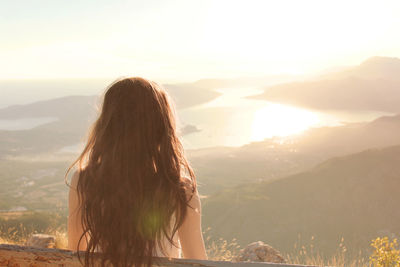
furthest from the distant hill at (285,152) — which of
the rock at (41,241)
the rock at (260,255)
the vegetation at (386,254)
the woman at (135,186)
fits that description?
the woman at (135,186)

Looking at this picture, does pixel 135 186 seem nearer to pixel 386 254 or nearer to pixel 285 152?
pixel 386 254

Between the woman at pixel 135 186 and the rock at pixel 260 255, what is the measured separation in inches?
126

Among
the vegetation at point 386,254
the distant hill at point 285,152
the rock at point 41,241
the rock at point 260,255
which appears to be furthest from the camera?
the distant hill at point 285,152

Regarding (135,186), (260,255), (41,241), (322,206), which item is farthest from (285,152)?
(135,186)

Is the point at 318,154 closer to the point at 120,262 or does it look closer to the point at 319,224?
the point at 319,224

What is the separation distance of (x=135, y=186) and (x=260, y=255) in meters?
3.72

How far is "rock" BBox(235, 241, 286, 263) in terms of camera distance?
4.92m

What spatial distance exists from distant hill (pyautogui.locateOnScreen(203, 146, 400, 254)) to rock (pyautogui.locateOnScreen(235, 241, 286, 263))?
40096 mm

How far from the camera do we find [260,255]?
5008 mm

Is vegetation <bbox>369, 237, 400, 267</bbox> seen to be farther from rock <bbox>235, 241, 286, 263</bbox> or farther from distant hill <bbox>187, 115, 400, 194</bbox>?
distant hill <bbox>187, 115, 400, 194</bbox>

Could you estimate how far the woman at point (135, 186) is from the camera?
6.09 ft

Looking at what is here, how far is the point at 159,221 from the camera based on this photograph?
195cm

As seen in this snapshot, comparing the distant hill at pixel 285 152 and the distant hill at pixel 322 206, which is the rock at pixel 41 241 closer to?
the distant hill at pixel 322 206

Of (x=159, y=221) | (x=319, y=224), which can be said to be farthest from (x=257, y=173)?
(x=159, y=221)
